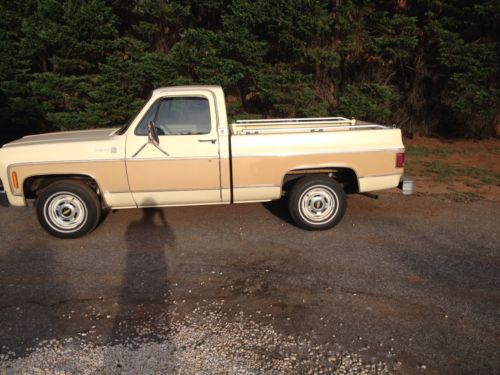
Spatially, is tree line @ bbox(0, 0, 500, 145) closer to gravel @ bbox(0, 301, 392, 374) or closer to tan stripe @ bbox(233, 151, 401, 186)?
tan stripe @ bbox(233, 151, 401, 186)

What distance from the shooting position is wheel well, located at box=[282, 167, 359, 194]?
17.9 ft

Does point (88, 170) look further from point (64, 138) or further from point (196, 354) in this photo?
point (196, 354)

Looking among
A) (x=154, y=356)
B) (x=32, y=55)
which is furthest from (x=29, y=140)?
(x=32, y=55)

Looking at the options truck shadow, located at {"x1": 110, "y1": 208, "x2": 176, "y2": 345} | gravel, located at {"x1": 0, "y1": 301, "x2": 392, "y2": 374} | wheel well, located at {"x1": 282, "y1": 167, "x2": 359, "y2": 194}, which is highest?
wheel well, located at {"x1": 282, "y1": 167, "x2": 359, "y2": 194}

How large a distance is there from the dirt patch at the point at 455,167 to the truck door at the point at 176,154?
172 inches

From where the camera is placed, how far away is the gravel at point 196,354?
2.90 meters

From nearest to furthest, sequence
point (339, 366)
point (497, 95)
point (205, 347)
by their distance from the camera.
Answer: point (339, 366) < point (205, 347) < point (497, 95)

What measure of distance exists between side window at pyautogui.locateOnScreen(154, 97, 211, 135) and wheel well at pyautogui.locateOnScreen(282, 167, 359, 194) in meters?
1.33

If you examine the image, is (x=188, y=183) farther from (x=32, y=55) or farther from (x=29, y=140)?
(x=32, y=55)

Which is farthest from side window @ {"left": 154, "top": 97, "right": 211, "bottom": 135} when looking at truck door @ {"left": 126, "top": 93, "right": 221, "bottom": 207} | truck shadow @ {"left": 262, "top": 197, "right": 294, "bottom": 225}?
truck shadow @ {"left": 262, "top": 197, "right": 294, "bottom": 225}

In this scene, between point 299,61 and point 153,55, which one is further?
point 299,61

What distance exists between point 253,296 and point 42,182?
3.37 m

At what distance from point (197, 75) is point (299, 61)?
310cm

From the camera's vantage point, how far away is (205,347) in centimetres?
313
